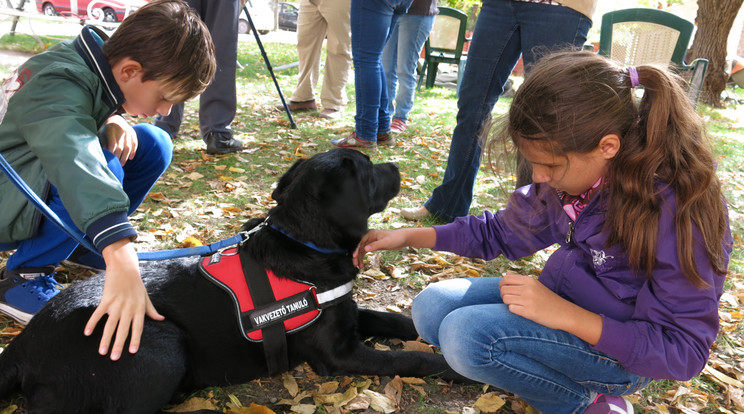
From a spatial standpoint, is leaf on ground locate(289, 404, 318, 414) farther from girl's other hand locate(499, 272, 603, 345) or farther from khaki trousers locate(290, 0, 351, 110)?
khaki trousers locate(290, 0, 351, 110)

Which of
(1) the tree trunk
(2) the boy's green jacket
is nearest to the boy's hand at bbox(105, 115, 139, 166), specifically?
(2) the boy's green jacket

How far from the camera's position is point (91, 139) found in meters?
1.97

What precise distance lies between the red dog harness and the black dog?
2cm

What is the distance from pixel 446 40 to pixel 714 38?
6621 millimetres

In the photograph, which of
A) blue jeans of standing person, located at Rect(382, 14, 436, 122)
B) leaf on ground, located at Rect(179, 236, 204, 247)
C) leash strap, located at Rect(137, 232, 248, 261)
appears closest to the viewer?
leash strap, located at Rect(137, 232, 248, 261)

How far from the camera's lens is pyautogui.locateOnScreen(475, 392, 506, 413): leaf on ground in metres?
2.16

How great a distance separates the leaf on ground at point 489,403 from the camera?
85.0 inches

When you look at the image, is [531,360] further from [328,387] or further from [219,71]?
[219,71]

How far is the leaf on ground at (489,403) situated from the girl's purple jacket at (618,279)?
1.86 ft

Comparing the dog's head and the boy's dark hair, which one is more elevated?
the boy's dark hair

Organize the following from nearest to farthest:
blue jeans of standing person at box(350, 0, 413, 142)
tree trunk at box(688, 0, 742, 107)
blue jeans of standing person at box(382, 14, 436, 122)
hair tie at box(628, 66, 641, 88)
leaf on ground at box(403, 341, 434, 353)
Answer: hair tie at box(628, 66, 641, 88) < leaf on ground at box(403, 341, 434, 353) < blue jeans of standing person at box(350, 0, 413, 142) < blue jeans of standing person at box(382, 14, 436, 122) < tree trunk at box(688, 0, 742, 107)

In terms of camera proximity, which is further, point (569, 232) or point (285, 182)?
point (285, 182)

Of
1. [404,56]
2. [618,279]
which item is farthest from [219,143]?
[618,279]

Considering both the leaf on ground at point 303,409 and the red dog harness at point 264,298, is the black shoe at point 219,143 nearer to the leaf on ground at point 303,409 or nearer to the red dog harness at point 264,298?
the red dog harness at point 264,298
